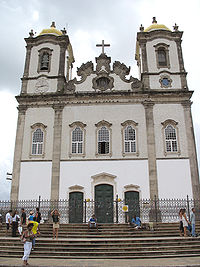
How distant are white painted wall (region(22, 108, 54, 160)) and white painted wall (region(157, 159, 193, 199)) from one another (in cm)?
826

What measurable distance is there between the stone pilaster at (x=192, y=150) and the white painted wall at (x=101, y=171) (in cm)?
322

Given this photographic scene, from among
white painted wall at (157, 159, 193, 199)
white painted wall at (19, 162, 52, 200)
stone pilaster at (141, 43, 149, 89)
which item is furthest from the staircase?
stone pilaster at (141, 43, 149, 89)

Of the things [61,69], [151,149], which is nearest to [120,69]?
[61,69]

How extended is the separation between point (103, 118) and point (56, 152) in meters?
4.48

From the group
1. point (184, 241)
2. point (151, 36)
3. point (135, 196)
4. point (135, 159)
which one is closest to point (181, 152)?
point (135, 159)

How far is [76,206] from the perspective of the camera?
61.6 ft

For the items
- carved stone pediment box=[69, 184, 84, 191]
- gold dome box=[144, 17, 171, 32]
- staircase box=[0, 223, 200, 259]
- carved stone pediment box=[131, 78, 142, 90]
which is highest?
gold dome box=[144, 17, 171, 32]

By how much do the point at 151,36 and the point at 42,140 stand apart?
13.2 meters

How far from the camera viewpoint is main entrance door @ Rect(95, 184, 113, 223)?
18.8 metres

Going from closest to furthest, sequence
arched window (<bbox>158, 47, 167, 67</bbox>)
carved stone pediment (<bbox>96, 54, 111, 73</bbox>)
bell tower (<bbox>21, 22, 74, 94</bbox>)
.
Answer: bell tower (<bbox>21, 22, 74, 94</bbox>) → carved stone pediment (<bbox>96, 54, 111, 73</bbox>) → arched window (<bbox>158, 47, 167, 67</bbox>)

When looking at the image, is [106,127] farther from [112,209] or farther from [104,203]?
[112,209]

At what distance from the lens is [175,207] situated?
18266 millimetres

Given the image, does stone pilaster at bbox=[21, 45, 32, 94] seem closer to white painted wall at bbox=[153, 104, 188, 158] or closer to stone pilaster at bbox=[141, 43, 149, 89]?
stone pilaster at bbox=[141, 43, 149, 89]

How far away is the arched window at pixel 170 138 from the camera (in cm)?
2044
